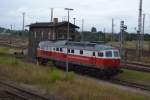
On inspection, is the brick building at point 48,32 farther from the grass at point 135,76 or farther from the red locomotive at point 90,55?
the grass at point 135,76

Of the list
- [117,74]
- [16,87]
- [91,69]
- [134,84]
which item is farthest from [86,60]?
[16,87]

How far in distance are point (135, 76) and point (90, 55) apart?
468 centimetres

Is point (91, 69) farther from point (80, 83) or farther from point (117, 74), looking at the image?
point (80, 83)

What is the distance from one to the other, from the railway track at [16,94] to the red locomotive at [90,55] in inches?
393

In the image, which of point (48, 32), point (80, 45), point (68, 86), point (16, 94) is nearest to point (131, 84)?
point (68, 86)

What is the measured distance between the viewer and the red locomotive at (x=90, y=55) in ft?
110

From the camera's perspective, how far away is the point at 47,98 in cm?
1973

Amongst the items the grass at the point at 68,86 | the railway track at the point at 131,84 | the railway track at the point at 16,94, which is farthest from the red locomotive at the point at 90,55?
the railway track at the point at 16,94

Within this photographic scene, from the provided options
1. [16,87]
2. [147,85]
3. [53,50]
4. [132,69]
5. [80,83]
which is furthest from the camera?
[53,50]

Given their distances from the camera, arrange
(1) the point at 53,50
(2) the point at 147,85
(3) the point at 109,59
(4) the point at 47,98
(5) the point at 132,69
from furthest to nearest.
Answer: (1) the point at 53,50 < (5) the point at 132,69 < (3) the point at 109,59 < (2) the point at 147,85 < (4) the point at 47,98

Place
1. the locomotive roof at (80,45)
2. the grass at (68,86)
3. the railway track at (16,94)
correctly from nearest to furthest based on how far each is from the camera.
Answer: the railway track at (16,94)
the grass at (68,86)
the locomotive roof at (80,45)

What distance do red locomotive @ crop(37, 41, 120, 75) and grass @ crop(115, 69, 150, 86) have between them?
1.21m

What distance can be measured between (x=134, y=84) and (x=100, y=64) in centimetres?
486

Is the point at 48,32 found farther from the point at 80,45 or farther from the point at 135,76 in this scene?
the point at 135,76
